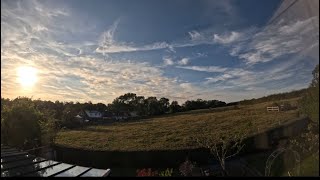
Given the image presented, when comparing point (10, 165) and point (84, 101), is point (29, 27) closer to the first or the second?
point (84, 101)

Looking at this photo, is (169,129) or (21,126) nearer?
(169,129)

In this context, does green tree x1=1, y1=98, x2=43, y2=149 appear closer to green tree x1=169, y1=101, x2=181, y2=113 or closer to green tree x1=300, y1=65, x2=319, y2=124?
green tree x1=169, y1=101, x2=181, y2=113

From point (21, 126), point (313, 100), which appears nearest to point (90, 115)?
point (21, 126)

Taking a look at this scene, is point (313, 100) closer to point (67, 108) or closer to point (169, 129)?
point (169, 129)

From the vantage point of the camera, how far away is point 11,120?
17.6ft

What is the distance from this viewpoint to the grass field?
523 cm

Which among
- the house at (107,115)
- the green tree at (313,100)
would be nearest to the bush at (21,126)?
the house at (107,115)

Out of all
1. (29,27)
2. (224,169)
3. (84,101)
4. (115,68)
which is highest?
(29,27)

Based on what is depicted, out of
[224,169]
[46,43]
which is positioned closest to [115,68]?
[46,43]

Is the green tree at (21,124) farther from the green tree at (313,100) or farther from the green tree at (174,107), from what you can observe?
the green tree at (313,100)

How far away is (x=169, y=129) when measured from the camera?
5551mm

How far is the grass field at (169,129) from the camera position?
206 inches

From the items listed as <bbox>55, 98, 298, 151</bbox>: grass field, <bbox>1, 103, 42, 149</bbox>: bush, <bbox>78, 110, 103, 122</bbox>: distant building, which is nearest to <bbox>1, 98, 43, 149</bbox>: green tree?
<bbox>1, 103, 42, 149</bbox>: bush

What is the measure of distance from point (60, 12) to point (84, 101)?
106 centimetres
